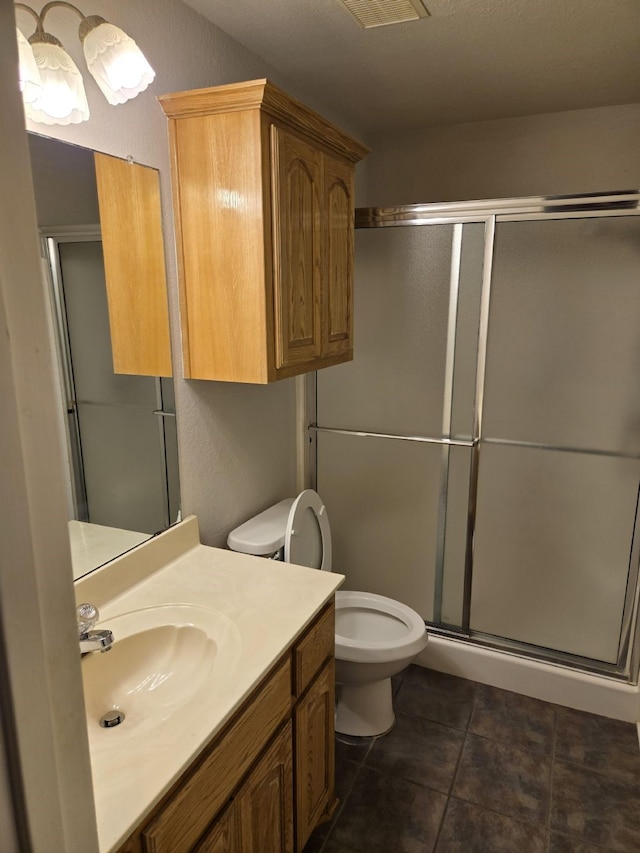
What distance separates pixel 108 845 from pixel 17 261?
2.68ft

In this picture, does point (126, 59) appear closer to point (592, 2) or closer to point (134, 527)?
point (134, 527)

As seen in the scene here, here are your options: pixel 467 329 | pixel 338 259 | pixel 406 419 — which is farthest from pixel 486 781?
pixel 338 259

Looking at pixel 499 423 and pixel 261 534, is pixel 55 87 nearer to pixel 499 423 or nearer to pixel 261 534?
pixel 261 534

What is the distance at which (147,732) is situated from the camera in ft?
3.38

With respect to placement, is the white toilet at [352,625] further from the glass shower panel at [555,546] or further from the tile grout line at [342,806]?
the glass shower panel at [555,546]

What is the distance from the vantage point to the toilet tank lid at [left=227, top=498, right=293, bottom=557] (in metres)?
1.90

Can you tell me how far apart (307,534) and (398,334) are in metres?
0.93

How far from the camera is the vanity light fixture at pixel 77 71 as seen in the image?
116 cm

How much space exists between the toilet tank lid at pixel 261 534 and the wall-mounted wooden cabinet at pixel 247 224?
0.59m

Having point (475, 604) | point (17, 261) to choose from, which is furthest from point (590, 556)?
point (17, 261)

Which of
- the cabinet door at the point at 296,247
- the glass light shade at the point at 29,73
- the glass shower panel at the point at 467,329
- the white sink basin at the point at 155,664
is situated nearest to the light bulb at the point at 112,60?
the glass light shade at the point at 29,73

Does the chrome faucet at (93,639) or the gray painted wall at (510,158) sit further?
the gray painted wall at (510,158)

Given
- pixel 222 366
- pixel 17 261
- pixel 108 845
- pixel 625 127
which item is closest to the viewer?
pixel 17 261

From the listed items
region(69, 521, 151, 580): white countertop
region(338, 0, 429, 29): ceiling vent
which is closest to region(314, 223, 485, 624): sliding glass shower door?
region(338, 0, 429, 29): ceiling vent
